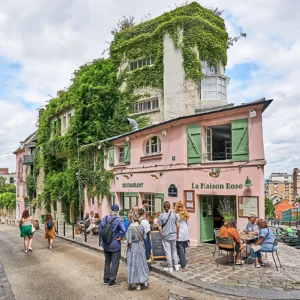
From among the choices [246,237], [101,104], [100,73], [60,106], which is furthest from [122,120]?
[246,237]

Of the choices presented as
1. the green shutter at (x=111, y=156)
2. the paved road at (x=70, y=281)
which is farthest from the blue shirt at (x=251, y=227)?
the green shutter at (x=111, y=156)

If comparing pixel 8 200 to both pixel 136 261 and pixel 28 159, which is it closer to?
pixel 28 159

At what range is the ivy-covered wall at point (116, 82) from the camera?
62.8 ft

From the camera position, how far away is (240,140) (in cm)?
1034

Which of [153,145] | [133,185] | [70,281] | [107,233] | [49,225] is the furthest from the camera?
[133,185]

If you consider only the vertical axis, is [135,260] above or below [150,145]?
below

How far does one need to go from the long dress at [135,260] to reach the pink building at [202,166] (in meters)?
4.48

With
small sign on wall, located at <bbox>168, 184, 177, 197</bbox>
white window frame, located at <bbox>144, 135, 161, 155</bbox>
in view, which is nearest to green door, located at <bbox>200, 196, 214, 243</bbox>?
small sign on wall, located at <bbox>168, 184, 177, 197</bbox>

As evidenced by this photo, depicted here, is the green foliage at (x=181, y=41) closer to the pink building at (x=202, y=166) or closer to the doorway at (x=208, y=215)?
the pink building at (x=202, y=166)

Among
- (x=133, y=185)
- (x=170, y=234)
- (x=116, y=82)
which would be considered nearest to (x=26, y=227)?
(x=133, y=185)

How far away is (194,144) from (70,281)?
6.40 m

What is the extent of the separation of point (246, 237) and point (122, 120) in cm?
1445

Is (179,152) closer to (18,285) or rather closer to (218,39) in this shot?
(18,285)

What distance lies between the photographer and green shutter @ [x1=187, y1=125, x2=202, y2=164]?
37.6 ft
